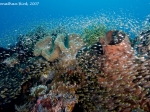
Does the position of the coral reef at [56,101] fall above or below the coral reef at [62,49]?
below

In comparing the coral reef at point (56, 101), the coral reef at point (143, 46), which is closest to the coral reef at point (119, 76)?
the coral reef at point (56, 101)

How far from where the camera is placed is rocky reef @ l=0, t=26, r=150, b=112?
416cm

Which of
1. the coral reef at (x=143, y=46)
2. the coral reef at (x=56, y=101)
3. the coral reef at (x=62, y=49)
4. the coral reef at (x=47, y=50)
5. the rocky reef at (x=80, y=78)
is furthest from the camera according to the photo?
the coral reef at (x=47, y=50)

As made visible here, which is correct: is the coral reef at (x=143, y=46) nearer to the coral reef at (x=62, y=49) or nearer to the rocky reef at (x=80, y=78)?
the rocky reef at (x=80, y=78)

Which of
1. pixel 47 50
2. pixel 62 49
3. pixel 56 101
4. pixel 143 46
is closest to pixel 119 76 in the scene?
pixel 56 101

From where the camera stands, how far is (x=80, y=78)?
5.00 metres

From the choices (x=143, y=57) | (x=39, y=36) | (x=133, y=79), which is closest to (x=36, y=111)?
(x=133, y=79)

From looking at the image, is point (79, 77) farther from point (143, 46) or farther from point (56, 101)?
point (143, 46)

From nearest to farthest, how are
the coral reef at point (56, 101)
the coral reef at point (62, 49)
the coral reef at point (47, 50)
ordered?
1. the coral reef at point (56, 101)
2. the coral reef at point (62, 49)
3. the coral reef at point (47, 50)

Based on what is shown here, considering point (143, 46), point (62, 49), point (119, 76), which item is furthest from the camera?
point (62, 49)

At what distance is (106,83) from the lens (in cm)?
462

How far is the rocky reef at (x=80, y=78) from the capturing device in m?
4.16

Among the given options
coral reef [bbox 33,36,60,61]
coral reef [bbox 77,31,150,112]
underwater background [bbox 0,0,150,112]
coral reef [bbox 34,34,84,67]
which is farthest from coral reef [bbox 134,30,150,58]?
coral reef [bbox 33,36,60,61]

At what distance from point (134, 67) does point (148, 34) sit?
8.19 feet
